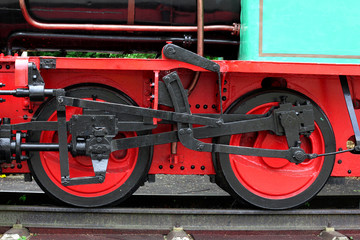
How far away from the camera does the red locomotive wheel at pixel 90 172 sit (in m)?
3.31

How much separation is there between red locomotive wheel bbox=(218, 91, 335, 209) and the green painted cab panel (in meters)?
0.48

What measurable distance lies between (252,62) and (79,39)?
1.51 metres

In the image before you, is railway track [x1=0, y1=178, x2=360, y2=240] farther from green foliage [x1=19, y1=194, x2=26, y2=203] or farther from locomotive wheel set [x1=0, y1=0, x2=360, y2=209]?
green foliage [x1=19, y1=194, x2=26, y2=203]

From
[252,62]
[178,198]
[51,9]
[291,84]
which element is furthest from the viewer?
[178,198]

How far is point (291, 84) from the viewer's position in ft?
11.4

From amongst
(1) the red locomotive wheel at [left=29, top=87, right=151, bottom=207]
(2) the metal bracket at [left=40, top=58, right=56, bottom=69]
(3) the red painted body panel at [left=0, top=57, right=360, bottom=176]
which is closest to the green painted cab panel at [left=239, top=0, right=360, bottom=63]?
(3) the red painted body panel at [left=0, top=57, right=360, bottom=176]

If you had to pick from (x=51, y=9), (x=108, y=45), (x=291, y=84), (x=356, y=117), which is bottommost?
(x=356, y=117)

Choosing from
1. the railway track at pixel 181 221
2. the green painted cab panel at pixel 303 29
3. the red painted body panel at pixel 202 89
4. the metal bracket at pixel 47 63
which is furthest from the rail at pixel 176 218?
the green painted cab panel at pixel 303 29

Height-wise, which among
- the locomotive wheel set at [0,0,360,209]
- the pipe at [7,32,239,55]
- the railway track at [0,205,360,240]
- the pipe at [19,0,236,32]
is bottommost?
the railway track at [0,205,360,240]

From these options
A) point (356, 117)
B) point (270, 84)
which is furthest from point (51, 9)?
point (356, 117)

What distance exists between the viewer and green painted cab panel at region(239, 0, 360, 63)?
3.01 metres

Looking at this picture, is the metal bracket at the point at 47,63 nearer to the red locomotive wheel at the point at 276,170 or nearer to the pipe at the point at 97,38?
the pipe at the point at 97,38

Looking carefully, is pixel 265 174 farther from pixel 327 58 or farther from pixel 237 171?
pixel 327 58

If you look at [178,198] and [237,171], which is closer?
[237,171]
